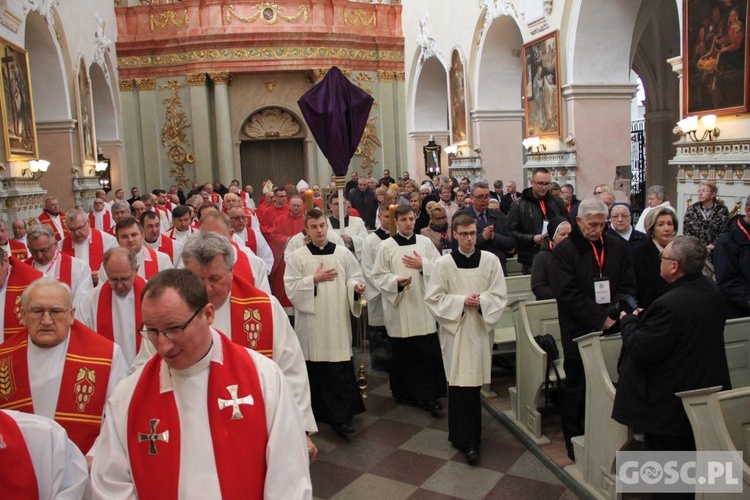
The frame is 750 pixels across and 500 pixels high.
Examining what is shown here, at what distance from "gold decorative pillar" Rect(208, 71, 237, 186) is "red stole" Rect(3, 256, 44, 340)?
15.6 metres

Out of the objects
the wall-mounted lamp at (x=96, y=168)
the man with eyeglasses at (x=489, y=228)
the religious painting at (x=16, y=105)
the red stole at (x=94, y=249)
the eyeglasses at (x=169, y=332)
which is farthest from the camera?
the wall-mounted lamp at (x=96, y=168)

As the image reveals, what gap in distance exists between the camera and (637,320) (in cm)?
377

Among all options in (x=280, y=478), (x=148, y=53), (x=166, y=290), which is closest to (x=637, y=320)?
(x=280, y=478)

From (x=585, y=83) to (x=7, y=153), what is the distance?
9073 mm

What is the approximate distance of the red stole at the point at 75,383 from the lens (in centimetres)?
327

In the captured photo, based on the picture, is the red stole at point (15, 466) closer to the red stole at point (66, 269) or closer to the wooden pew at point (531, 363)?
the red stole at point (66, 269)

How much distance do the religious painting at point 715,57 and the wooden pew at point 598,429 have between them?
4.79 meters

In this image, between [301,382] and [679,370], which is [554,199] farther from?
[301,382]

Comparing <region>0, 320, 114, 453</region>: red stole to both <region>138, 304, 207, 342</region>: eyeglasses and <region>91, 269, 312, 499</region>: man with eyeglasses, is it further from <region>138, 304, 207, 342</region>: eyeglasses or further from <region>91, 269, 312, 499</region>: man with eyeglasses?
<region>138, 304, 207, 342</region>: eyeglasses

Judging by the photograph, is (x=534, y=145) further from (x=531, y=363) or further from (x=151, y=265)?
(x=151, y=265)

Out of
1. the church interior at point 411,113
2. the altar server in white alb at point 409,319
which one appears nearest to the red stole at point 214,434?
the church interior at point 411,113

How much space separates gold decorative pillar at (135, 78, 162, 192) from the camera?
795 inches

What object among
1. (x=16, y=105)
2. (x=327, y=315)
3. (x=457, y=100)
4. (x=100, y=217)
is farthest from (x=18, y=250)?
(x=457, y=100)

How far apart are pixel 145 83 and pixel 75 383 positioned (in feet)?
60.9
